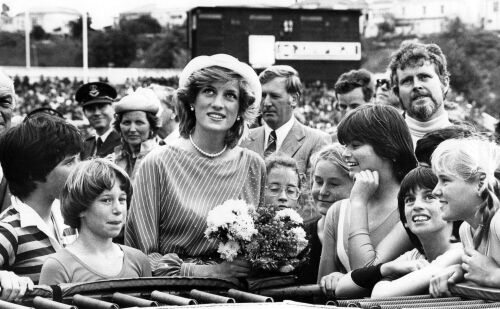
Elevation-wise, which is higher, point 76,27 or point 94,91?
point 76,27

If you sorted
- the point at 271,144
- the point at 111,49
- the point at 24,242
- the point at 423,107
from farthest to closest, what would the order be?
the point at 111,49
the point at 271,144
the point at 423,107
the point at 24,242

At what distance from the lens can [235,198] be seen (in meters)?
6.42

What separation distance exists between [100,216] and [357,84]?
218 inches

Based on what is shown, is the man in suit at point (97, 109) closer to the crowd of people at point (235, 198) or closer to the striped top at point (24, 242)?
the crowd of people at point (235, 198)

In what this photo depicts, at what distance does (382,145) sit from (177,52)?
6513cm

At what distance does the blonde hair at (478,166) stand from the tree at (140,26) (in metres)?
65.4

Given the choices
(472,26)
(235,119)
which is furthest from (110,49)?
(235,119)

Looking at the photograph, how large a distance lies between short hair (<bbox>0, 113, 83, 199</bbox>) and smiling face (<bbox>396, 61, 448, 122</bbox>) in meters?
2.53

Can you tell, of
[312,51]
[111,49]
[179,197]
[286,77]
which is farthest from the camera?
[111,49]

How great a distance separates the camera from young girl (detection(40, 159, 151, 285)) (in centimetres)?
580

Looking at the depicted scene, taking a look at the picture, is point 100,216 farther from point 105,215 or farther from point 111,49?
point 111,49

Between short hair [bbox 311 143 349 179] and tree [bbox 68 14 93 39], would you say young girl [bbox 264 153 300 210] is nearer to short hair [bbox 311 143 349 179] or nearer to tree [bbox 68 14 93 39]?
short hair [bbox 311 143 349 179]

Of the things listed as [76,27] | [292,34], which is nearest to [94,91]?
A: [292,34]

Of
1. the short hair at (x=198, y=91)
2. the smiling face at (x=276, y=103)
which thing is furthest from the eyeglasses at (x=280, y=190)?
the smiling face at (x=276, y=103)
